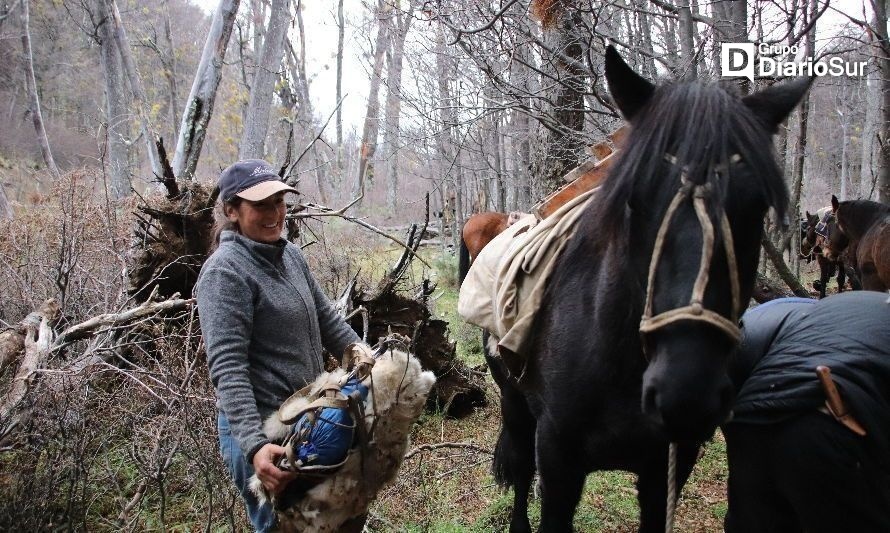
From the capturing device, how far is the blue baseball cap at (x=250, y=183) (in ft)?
6.89

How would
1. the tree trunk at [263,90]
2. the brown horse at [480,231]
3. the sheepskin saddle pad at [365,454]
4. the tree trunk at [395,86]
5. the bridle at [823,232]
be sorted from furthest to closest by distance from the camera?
the bridle at [823,232] → the tree trunk at [395,86] → the tree trunk at [263,90] → the brown horse at [480,231] → the sheepskin saddle pad at [365,454]

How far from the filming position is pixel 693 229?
1.51 metres

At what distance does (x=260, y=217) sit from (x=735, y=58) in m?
3.57

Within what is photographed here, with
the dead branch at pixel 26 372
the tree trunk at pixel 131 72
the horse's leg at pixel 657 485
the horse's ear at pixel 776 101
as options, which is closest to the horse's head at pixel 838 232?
the horse's leg at pixel 657 485

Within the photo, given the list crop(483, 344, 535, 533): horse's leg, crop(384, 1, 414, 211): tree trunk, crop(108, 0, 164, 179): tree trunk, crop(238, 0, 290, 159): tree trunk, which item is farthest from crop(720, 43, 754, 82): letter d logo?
crop(108, 0, 164, 179): tree trunk

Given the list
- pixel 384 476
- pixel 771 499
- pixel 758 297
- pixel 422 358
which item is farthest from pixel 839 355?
pixel 422 358

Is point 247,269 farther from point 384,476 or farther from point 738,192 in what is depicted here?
point 738,192

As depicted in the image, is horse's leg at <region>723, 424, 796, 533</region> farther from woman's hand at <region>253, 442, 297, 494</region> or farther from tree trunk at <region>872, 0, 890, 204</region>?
tree trunk at <region>872, 0, 890, 204</region>

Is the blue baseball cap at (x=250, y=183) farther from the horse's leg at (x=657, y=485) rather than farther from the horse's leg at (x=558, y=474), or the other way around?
the horse's leg at (x=657, y=485)

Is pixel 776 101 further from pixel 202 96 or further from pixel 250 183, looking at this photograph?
pixel 202 96

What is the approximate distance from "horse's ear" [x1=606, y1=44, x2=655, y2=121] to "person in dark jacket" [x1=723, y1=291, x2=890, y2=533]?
0.97 meters

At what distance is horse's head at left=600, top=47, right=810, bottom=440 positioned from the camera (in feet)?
4.73

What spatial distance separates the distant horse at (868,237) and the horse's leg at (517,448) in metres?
5.44

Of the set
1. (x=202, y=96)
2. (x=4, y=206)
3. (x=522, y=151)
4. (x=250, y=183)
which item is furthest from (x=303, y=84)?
(x=250, y=183)
